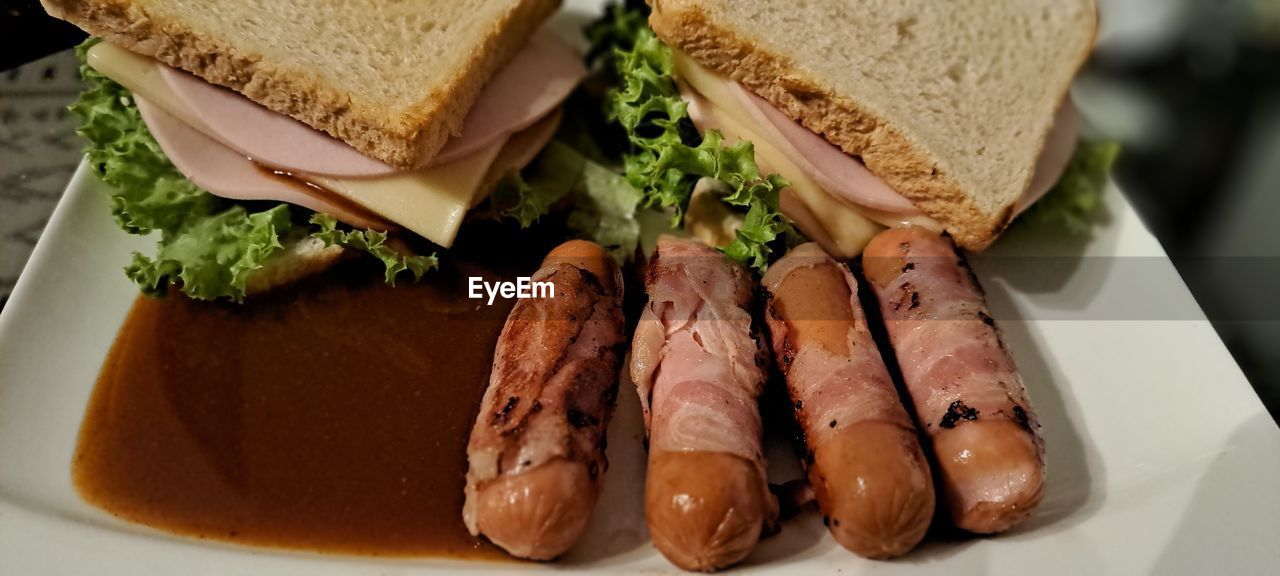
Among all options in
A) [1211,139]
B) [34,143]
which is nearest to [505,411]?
[34,143]

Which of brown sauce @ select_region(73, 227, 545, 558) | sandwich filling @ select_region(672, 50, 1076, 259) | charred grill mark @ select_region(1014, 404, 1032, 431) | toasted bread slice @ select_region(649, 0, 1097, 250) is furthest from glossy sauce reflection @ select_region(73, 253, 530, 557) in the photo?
charred grill mark @ select_region(1014, 404, 1032, 431)

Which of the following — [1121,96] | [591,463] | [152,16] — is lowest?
[1121,96]

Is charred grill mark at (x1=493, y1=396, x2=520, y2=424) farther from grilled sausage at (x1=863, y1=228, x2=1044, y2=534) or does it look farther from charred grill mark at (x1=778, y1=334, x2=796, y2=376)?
grilled sausage at (x1=863, y1=228, x2=1044, y2=534)

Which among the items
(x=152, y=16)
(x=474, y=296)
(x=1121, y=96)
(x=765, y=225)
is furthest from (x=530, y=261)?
(x=1121, y=96)

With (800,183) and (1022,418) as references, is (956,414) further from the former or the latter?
(800,183)

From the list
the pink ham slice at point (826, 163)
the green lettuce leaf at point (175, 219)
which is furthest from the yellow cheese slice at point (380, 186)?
the pink ham slice at point (826, 163)

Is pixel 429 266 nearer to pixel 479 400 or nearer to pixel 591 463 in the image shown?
pixel 479 400
